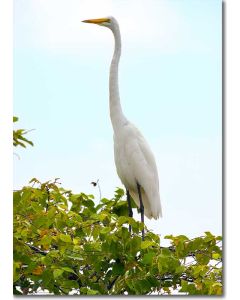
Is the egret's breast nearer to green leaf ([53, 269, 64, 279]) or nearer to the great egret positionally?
the great egret

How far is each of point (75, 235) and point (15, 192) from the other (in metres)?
0.36

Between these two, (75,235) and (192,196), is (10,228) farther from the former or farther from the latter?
(192,196)

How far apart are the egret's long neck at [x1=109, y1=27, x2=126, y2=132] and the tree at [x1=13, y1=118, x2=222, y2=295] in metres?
0.59

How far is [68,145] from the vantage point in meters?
2.46

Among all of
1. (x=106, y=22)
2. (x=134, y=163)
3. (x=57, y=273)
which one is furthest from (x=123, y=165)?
(x=57, y=273)

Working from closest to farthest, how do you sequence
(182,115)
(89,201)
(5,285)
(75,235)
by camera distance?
(5,285) < (182,115) < (75,235) < (89,201)

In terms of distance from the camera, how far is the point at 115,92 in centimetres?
306

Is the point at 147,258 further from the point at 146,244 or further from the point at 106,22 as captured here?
the point at 106,22

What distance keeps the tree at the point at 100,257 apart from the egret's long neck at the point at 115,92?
591 mm

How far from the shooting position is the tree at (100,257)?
7.93ft

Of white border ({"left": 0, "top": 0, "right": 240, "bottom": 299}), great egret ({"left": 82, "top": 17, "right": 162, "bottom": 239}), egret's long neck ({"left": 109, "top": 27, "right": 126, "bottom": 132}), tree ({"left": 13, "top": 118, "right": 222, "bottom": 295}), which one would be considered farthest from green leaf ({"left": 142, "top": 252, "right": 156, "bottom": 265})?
egret's long neck ({"left": 109, "top": 27, "right": 126, "bottom": 132})

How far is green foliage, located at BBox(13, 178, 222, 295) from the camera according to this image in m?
2.42
